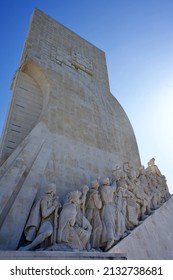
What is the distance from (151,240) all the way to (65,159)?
2434mm

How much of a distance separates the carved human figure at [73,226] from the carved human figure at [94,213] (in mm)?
241

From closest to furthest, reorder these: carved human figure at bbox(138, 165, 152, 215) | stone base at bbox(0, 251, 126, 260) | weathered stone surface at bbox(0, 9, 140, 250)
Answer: stone base at bbox(0, 251, 126, 260) → weathered stone surface at bbox(0, 9, 140, 250) → carved human figure at bbox(138, 165, 152, 215)

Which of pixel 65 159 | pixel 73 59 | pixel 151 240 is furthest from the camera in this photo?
pixel 73 59

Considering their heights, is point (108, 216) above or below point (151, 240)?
above

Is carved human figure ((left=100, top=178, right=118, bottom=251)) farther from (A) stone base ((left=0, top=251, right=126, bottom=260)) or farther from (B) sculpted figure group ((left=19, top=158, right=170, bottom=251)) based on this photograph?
(A) stone base ((left=0, top=251, right=126, bottom=260))

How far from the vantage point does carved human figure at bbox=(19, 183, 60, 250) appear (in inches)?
133

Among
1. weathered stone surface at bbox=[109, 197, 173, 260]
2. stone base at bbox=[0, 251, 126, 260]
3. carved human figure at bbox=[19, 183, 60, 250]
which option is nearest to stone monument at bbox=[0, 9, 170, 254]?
carved human figure at bbox=[19, 183, 60, 250]

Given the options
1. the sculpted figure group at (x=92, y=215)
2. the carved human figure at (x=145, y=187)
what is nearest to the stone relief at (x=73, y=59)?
the sculpted figure group at (x=92, y=215)

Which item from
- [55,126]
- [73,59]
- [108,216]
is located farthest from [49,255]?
[73,59]

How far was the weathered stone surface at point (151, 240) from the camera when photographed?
414 cm

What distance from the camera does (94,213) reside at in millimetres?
4383

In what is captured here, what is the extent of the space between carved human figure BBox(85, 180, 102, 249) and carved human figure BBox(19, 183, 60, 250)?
0.77m

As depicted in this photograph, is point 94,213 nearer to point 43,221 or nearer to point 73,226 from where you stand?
point 73,226
